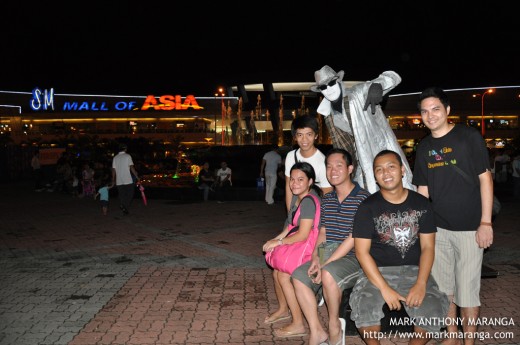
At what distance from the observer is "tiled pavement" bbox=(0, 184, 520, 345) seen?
15.5 feet

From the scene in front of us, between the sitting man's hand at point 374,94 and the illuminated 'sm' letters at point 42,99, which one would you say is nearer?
the sitting man's hand at point 374,94

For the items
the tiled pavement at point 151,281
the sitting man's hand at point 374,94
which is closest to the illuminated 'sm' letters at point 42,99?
the tiled pavement at point 151,281

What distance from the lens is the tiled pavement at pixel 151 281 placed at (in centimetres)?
472

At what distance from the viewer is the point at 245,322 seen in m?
4.96

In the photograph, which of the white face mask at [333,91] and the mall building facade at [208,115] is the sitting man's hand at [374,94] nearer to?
the white face mask at [333,91]

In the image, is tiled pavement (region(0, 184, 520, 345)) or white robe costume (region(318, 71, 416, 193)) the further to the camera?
tiled pavement (region(0, 184, 520, 345))

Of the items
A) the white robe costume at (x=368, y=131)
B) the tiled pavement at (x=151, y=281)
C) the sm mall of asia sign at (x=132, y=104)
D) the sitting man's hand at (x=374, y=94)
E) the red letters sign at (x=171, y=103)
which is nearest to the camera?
the sitting man's hand at (x=374, y=94)

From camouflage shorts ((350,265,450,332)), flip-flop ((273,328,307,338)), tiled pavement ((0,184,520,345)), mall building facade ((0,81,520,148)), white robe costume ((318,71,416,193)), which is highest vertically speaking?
mall building facade ((0,81,520,148))

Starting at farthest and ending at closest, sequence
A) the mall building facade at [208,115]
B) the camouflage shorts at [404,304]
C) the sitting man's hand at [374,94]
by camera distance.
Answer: the mall building facade at [208,115], the sitting man's hand at [374,94], the camouflage shorts at [404,304]

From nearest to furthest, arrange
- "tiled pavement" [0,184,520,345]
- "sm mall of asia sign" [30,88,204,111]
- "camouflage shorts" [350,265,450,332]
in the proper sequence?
"camouflage shorts" [350,265,450,332] → "tiled pavement" [0,184,520,345] → "sm mall of asia sign" [30,88,204,111]

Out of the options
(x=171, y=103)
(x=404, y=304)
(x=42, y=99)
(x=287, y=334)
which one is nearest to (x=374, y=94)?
(x=404, y=304)

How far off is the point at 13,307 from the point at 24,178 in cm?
2645

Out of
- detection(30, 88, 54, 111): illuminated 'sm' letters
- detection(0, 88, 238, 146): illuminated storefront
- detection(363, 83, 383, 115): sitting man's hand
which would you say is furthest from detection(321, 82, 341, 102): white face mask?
detection(30, 88, 54, 111): illuminated 'sm' letters

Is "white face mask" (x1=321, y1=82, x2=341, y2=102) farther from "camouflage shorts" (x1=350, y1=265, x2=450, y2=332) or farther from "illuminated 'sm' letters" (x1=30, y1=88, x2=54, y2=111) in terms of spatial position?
"illuminated 'sm' letters" (x1=30, y1=88, x2=54, y2=111)
